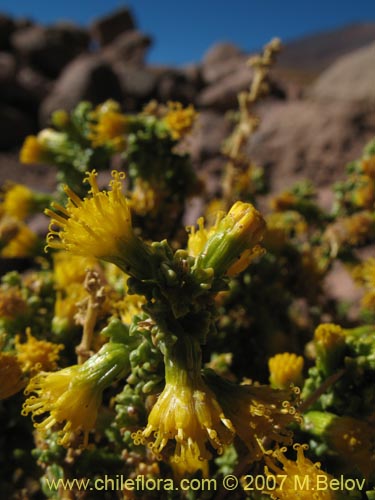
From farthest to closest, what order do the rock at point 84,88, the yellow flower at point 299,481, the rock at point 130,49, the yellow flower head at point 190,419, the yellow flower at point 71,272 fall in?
the rock at point 130,49 → the rock at point 84,88 → the yellow flower at point 71,272 → the yellow flower at point 299,481 → the yellow flower head at point 190,419

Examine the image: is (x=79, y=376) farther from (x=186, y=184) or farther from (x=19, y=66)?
(x=19, y=66)

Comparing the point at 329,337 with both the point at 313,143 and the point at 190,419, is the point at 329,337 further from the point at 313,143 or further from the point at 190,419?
the point at 313,143

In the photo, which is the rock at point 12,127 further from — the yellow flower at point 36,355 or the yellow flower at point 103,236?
the yellow flower at point 103,236

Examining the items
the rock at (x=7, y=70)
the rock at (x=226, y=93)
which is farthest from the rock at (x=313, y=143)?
the rock at (x=7, y=70)

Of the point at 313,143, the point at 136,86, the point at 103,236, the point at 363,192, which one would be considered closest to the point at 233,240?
the point at 103,236

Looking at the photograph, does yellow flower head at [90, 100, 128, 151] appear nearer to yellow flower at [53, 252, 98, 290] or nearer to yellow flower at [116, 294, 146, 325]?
yellow flower at [53, 252, 98, 290]

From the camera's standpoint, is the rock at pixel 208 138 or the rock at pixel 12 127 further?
the rock at pixel 12 127

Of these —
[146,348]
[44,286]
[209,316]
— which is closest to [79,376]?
[146,348]
